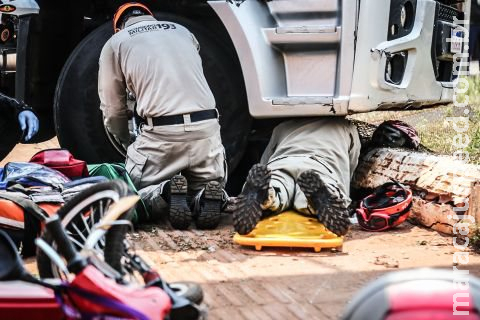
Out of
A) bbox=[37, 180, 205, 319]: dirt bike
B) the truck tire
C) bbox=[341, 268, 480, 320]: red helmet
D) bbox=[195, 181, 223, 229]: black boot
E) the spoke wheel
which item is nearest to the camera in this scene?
bbox=[341, 268, 480, 320]: red helmet

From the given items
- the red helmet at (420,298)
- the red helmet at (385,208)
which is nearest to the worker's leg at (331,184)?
the red helmet at (385,208)

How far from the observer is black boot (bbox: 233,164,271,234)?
432 cm

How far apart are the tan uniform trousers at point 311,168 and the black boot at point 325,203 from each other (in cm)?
23

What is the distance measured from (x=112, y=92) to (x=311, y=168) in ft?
4.57

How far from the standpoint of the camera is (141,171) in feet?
17.0

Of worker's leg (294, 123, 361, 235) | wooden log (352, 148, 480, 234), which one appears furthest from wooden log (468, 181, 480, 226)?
worker's leg (294, 123, 361, 235)

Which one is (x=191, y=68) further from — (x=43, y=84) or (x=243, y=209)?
(x=43, y=84)

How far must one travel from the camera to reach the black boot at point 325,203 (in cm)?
431

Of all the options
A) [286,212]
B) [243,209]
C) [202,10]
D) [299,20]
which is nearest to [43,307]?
[243,209]

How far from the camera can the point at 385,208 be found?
487cm

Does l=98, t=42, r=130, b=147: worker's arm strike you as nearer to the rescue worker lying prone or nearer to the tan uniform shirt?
the tan uniform shirt

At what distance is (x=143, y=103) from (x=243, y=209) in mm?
1166

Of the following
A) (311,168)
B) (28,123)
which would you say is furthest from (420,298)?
(28,123)

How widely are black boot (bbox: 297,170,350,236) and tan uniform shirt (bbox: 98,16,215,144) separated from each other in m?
1.01
